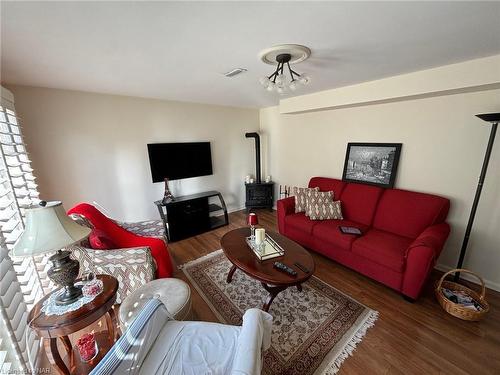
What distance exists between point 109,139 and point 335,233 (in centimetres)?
326

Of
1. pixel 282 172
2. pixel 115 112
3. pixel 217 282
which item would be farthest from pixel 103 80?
pixel 282 172

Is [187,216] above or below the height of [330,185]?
below

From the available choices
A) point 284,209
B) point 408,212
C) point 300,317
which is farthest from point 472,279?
point 284,209

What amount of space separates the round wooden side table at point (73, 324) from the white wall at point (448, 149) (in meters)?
3.21

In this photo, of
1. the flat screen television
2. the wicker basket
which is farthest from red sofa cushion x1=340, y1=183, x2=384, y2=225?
the flat screen television

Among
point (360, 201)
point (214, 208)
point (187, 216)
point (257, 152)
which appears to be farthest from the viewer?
point (257, 152)

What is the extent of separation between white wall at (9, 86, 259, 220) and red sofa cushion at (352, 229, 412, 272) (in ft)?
9.13

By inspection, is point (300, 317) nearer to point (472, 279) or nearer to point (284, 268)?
point (284, 268)

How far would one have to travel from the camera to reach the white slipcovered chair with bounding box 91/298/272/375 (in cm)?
90

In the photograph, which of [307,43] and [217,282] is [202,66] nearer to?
[307,43]

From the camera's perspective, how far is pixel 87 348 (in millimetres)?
1346

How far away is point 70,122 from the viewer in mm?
2539

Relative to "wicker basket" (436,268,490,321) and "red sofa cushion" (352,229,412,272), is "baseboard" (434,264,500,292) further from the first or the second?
"red sofa cushion" (352,229,412,272)

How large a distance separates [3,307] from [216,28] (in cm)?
200
